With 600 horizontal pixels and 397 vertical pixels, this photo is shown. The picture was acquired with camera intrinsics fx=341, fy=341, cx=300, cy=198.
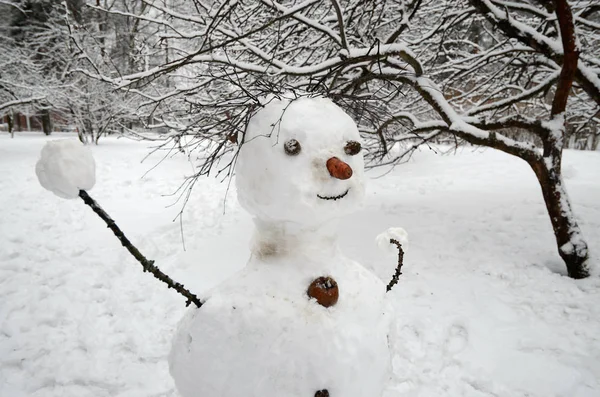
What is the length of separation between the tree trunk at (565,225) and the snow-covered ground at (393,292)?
0.59 feet

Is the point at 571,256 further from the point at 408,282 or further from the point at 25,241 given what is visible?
the point at 25,241

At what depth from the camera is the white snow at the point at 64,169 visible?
1.03 metres

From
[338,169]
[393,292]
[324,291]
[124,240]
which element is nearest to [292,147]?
[338,169]

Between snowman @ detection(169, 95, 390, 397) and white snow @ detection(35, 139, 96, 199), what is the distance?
0.54 m

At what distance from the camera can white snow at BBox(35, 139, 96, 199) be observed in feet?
3.37

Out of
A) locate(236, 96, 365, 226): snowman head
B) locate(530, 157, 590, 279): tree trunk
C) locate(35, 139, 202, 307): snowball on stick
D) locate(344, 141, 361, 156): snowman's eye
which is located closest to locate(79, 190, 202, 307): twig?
locate(35, 139, 202, 307): snowball on stick

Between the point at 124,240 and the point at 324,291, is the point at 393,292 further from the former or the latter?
the point at 124,240

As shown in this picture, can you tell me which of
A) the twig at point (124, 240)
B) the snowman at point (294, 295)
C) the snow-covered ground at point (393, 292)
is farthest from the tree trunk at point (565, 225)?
the twig at point (124, 240)

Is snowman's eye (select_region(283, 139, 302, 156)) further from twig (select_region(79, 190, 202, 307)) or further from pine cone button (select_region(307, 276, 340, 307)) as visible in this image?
twig (select_region(79, 190, 202, 307))

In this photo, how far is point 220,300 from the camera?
1289 millimetres

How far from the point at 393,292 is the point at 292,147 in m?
3.08

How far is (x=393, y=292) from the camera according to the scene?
3.85 m

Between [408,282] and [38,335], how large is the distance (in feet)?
12.3

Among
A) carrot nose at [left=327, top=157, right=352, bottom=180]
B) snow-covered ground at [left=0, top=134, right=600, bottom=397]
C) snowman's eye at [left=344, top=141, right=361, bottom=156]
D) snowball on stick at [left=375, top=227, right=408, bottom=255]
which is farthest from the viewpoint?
snow-covered ground at [left=0, top=134, right=600, bottom=397]
